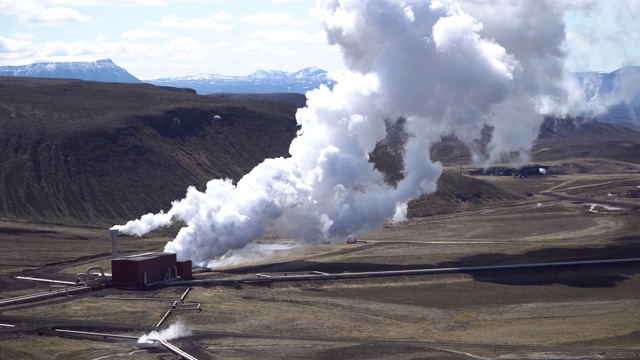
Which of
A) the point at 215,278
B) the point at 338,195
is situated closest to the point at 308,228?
the point at 338,195

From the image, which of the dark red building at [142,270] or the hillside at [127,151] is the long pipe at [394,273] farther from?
the hillside at [127,151]

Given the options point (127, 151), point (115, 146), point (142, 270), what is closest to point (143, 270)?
point (142, 270)

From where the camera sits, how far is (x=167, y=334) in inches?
2440

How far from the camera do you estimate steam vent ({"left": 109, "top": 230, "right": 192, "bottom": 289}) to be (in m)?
80.6

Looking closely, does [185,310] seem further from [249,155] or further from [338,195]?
[249,155]

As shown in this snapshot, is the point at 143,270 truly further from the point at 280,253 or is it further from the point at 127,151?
the point at 127,151

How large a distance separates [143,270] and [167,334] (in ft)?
64.0

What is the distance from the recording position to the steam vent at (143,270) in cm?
8056

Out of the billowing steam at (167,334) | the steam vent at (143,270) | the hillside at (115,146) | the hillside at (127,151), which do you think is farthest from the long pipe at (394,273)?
the hillside at (115,146)

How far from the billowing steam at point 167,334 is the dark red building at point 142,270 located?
16.5 meters

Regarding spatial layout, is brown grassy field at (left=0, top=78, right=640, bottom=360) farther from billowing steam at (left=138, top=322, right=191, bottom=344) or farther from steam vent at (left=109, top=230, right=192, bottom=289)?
steam vent at (left=109, top=230, right=192, bottom=289)

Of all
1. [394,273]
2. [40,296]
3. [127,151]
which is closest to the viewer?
[40,296]

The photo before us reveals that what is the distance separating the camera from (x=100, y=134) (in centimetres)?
15600

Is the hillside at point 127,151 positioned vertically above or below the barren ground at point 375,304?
above
